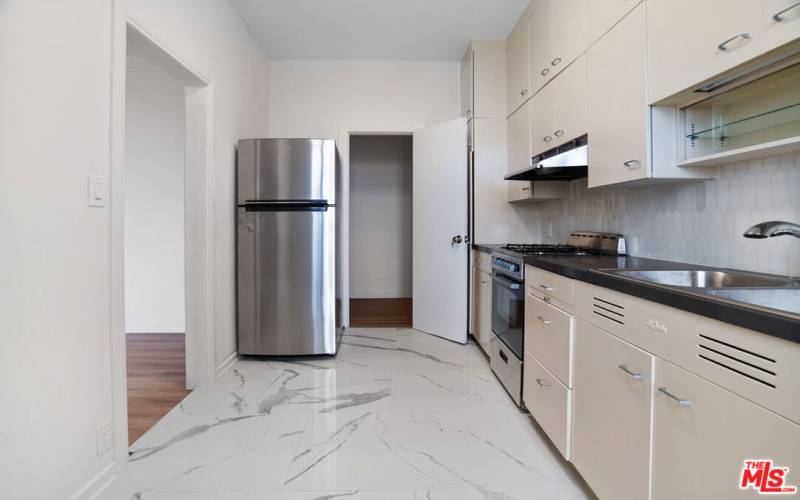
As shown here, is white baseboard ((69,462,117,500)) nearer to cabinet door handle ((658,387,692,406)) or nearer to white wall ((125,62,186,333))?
cabinet door handle ((658,387,692,406))

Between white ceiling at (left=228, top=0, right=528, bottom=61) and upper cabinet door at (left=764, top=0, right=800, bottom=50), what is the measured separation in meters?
2.19

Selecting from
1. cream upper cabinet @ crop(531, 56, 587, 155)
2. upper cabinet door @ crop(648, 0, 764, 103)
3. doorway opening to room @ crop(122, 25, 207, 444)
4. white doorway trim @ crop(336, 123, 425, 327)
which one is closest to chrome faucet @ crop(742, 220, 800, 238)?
upper cabinet door @ crop(648, 0, 764, 103)

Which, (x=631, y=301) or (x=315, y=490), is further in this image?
(x=315, y=490)

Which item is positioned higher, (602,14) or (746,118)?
(602,14)

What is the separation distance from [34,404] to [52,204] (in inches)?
24.8

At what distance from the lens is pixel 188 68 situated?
7.41ft

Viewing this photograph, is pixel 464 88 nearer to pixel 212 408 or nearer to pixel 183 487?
pixel 212 408

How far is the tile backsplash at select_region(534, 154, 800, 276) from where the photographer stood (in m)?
1.32

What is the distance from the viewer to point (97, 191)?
1.50 meters

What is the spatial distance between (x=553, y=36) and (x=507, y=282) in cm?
152

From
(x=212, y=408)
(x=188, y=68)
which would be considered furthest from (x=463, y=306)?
(x=188, y=68)

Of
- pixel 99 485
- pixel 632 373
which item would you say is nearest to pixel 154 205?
pixel 99 485

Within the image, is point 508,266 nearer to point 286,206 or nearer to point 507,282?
point 507,282

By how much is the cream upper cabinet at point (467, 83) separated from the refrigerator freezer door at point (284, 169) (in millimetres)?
1379
